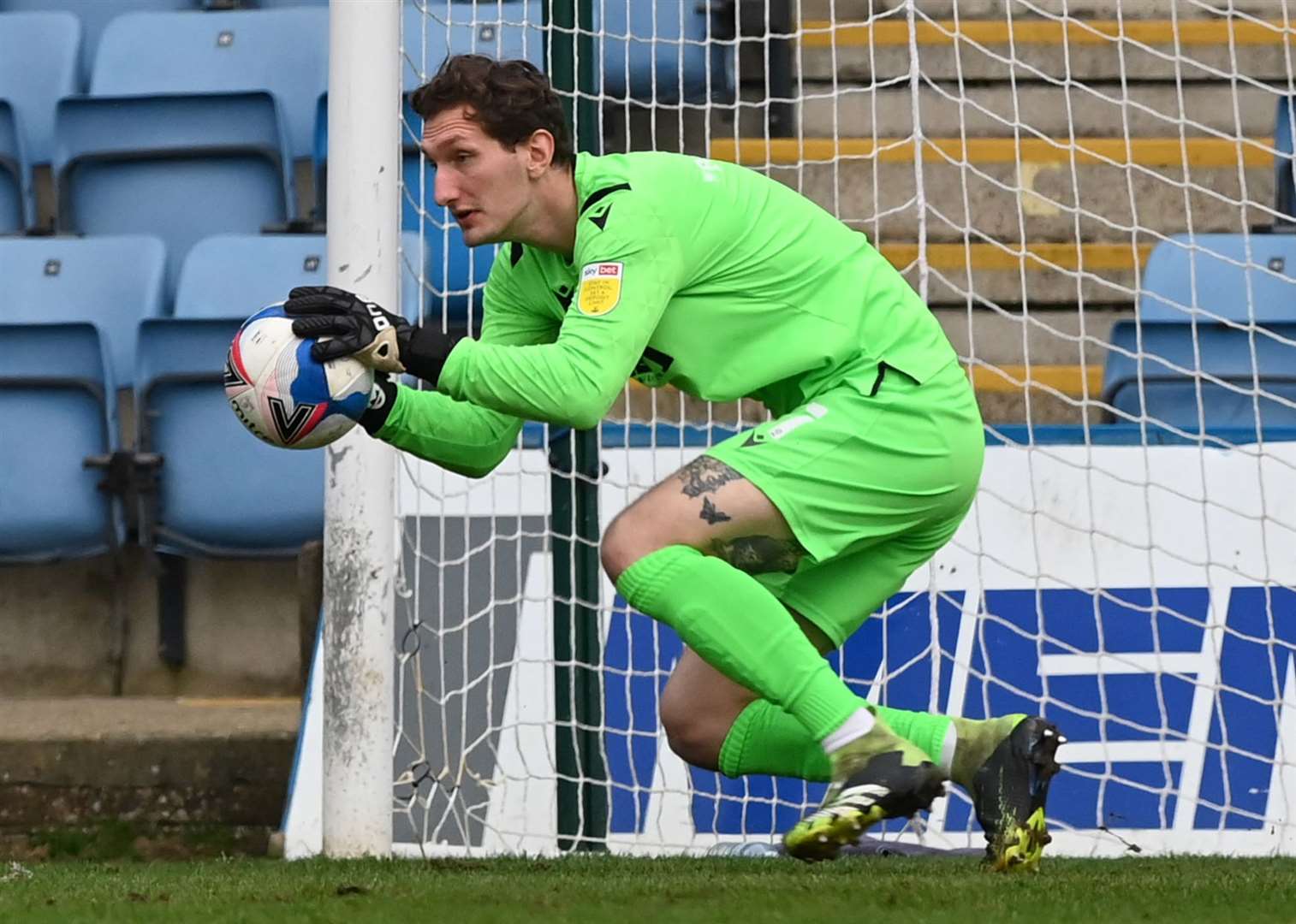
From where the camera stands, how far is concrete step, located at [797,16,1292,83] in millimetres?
6363

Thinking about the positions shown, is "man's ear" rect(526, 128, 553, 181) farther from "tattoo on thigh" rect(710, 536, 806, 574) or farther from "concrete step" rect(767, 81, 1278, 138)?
"concrete step" rect(767, 81, 1278, 138)

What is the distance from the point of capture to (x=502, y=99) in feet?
10.4

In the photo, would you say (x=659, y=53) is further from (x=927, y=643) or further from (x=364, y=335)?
(x=364, y=335)

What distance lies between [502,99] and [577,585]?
1555 millimetres

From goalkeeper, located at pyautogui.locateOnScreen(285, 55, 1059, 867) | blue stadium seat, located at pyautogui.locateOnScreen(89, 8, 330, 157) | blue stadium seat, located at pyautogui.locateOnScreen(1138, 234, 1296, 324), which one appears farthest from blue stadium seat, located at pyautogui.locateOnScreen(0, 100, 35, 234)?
blue stadium seat, located at pyautogui.locateOnScreen(1138, 234, 1296, 324)

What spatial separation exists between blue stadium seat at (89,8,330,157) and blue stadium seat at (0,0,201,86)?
594 mm

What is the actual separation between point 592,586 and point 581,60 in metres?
1.28

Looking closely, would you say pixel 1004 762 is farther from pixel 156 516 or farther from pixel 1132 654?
pixel 156 516

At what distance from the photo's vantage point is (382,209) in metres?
4.00

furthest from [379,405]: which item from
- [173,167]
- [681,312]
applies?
[173,167]

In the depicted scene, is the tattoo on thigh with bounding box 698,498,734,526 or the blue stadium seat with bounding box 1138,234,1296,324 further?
the blue stadium seat with bounding box 1138,234,1296,324

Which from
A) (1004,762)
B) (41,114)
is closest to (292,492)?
(41,114)

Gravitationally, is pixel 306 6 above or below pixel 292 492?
above

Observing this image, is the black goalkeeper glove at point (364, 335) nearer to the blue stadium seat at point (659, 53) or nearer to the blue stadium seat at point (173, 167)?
the blue stadium seat at point (659, 53)
